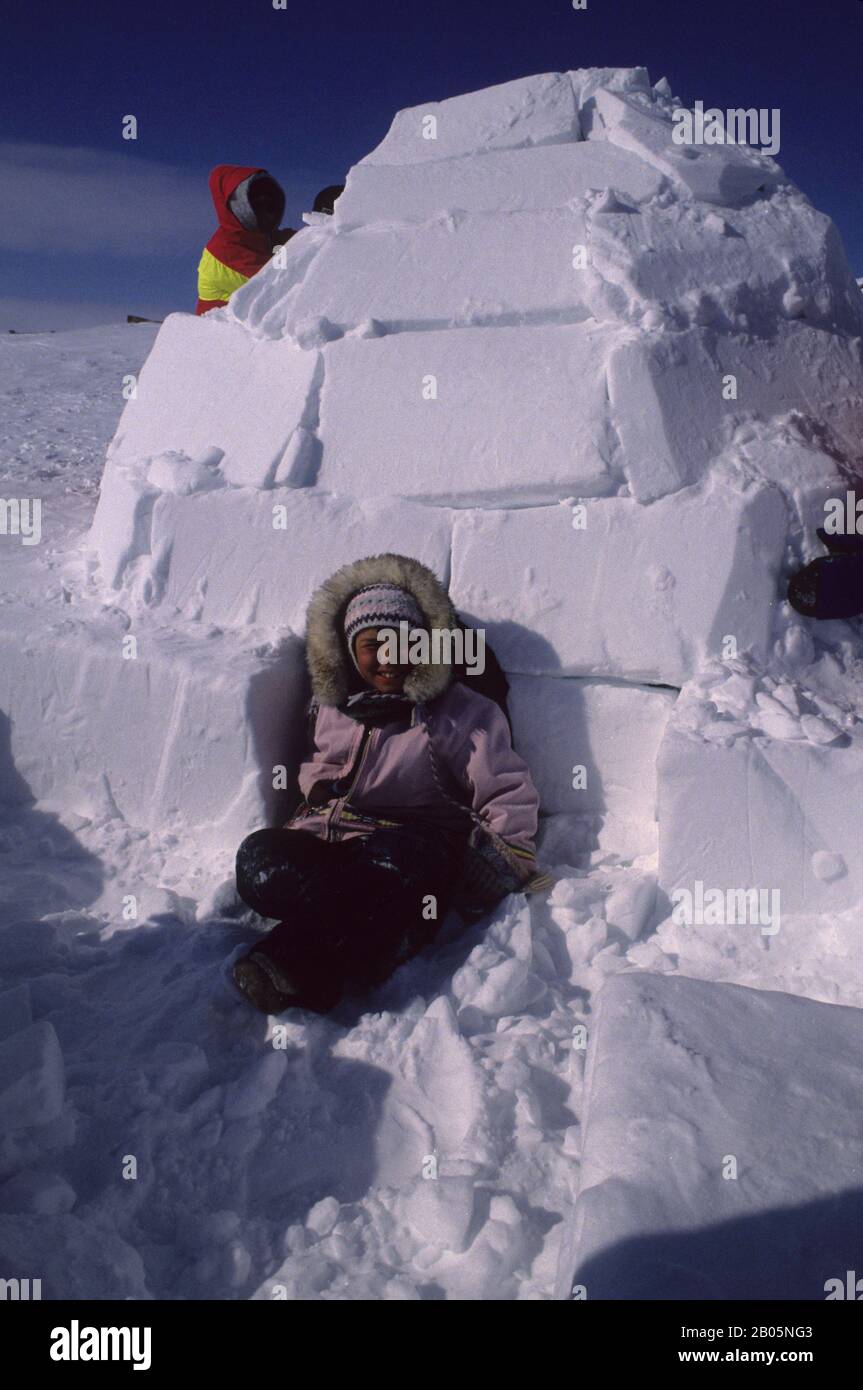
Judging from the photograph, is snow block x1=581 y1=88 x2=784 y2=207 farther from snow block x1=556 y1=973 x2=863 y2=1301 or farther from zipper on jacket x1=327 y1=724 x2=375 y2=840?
snow block x1=556 y1=973 x2=863 y2=1301

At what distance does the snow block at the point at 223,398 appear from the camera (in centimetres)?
328

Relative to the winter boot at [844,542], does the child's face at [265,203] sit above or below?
above

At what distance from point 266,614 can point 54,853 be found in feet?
3.39

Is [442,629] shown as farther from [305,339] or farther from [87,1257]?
[87,1257]

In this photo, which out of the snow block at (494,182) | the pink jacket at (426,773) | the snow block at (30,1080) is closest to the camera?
the snow block at (30,1080)

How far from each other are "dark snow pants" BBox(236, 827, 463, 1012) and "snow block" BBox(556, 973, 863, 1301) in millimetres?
680

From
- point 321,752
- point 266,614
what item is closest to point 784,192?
point 266,614

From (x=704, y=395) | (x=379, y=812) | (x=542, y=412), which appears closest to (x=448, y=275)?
(x=542, y=412)

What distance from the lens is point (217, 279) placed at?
4.90 metres

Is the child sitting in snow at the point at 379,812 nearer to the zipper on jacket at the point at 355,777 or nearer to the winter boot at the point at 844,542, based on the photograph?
the zipper on jacket at the point at 355,777

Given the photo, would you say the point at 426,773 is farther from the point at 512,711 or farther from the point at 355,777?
the point at 512,711

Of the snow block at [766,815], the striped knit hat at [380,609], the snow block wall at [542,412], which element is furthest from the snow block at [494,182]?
the snow block at [766,815]

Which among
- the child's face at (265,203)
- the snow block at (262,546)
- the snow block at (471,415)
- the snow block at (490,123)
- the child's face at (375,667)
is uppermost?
the child's face at (265,203)

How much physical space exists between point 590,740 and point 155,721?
1.39 meters
